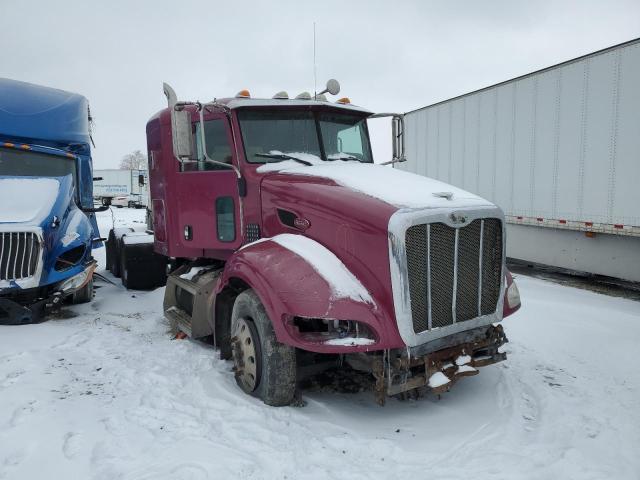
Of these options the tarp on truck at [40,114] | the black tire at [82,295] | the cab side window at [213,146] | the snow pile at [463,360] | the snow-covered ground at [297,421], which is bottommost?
the snow-covered ground at [297,421]

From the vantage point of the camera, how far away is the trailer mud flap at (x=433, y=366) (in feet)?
11.7

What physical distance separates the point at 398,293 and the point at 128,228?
310 inches

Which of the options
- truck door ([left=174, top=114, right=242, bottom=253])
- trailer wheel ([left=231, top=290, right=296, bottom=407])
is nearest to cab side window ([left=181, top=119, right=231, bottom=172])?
truck door ([left=174, top=114, right=242, bottom=253])

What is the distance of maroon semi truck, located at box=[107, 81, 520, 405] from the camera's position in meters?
3.54

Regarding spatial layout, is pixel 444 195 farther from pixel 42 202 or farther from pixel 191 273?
pixel 42 202

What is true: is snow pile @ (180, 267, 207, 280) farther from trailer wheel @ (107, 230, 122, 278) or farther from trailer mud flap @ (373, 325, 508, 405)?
trailer wheel @ (107, 230, 122, 278)

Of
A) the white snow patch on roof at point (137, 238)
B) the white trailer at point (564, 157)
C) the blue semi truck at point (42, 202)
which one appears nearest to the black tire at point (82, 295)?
the blue semi truck at point (42, 202)

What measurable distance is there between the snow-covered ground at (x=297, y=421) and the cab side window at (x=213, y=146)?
2038mm

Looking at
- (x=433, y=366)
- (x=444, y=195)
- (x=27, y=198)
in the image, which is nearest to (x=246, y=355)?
(x=433, y=366)

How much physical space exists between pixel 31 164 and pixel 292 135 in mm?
4958

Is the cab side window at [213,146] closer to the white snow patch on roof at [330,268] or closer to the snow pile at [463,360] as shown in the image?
the white snow patch on roof at [330,268]

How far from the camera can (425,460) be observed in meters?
3.24

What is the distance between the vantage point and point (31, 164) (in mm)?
7727

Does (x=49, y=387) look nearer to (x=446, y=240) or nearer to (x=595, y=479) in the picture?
(x=446, y=240)
